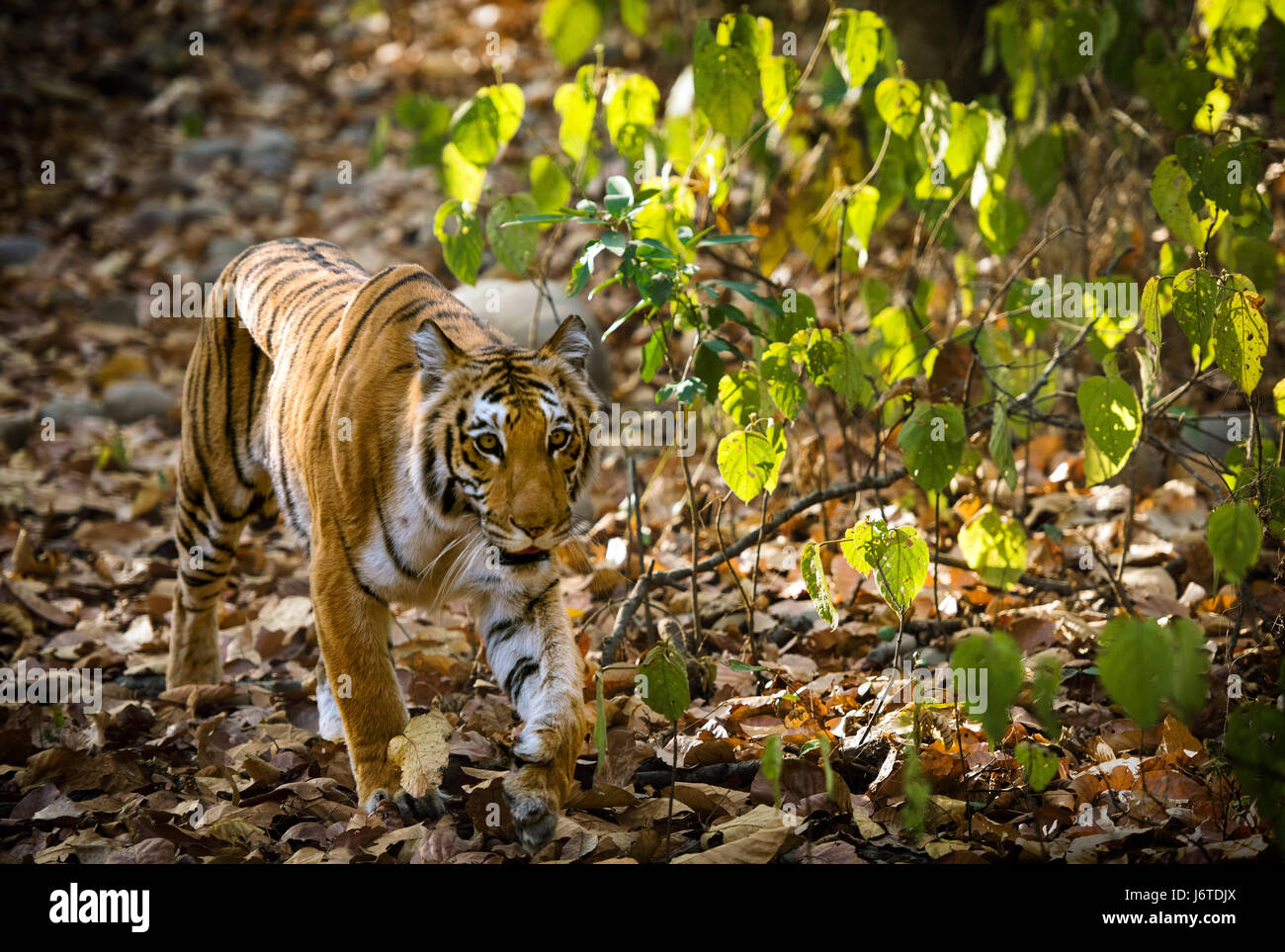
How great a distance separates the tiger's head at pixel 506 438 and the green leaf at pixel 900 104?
1.12 m

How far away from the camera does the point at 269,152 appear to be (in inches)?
418

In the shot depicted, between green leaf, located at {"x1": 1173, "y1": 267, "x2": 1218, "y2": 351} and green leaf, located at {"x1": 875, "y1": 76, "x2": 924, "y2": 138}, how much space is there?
101cm

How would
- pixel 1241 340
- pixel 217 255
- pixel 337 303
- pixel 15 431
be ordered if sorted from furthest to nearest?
pixel 217 255 < pixel 15 431 < pixel 337 303 < pixel 1241 340

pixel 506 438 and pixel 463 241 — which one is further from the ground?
pixel 463 241

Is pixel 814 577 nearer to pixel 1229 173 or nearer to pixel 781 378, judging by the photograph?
pixel 781 378

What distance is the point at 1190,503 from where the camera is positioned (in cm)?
438

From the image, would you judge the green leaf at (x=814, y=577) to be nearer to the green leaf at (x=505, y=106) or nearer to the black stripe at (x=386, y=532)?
the black stripe at (x=386, y=532)

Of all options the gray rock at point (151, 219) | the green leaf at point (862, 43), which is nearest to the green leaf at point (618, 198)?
the green leaf at point (862, 43)

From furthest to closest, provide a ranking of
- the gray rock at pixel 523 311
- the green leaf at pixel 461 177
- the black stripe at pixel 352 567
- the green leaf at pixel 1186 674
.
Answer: the gray rock at pixel 523 311
the green leaf at pixel 461 177
the black stripe at pixel 352 567
the green leaf at pixel 1186 674

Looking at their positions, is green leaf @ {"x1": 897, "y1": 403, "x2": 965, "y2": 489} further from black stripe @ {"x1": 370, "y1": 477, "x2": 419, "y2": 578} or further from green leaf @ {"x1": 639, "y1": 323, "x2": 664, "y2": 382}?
black stripe @ {"x1": 370, "y1": 477, "x2": 419, "y2": 578}

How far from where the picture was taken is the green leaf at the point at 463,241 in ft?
10.9

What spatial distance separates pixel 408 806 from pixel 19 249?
7507 millimetres

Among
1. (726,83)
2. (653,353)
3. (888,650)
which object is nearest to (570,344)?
(653,353)
